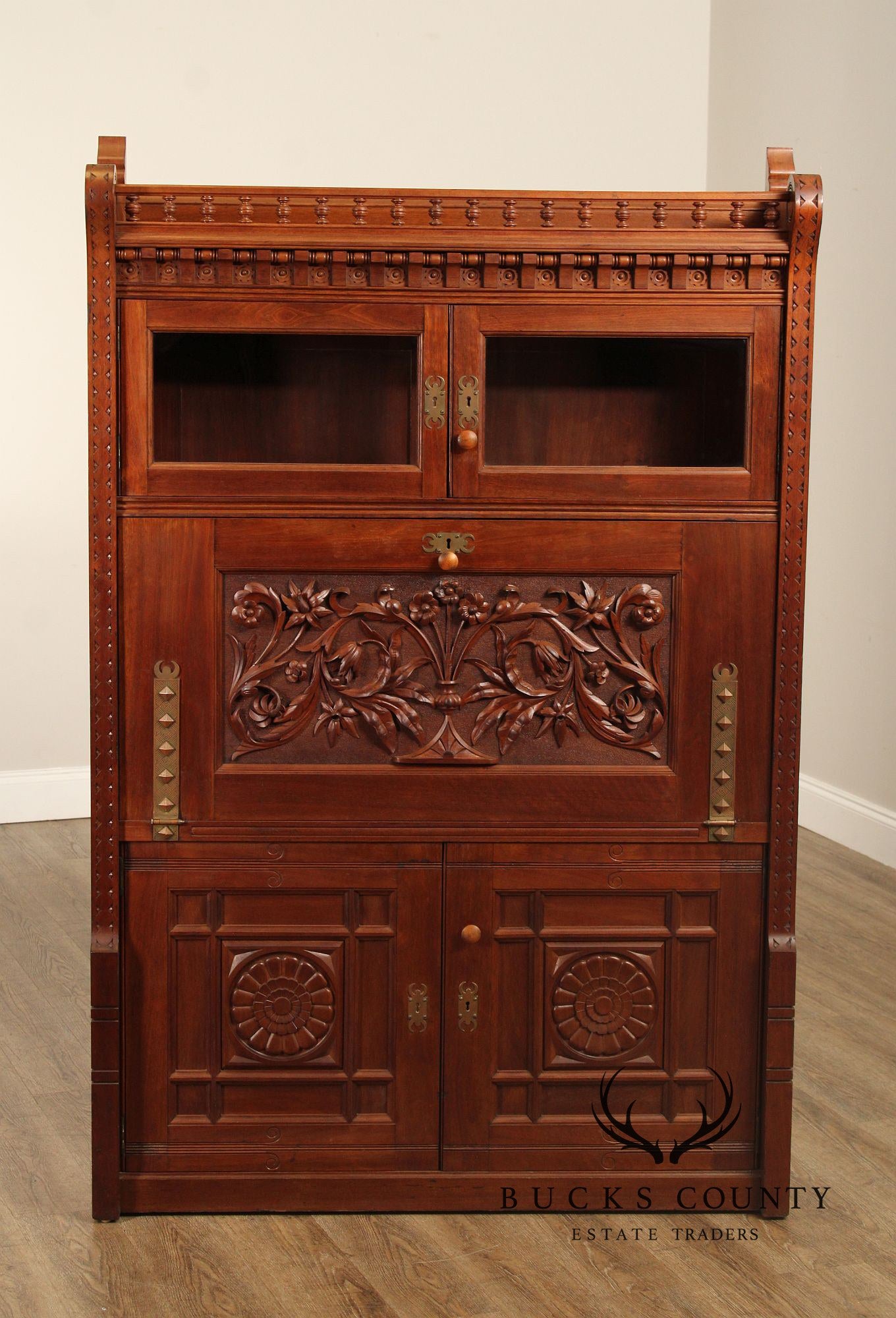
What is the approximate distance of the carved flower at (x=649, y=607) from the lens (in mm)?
2242

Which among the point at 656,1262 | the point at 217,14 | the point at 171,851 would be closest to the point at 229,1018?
the point at 171,851

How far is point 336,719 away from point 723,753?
0.65 meters

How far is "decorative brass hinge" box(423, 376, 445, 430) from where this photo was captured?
7.13ft

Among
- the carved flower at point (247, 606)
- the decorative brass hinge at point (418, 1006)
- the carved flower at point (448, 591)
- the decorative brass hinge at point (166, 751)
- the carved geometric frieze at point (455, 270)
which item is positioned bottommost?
the decorative brass hinge at point (418, 1006)

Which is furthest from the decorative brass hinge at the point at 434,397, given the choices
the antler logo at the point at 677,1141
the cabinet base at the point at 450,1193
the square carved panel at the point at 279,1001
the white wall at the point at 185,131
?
the white wall at the point at 185,131

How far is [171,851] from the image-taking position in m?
2.26

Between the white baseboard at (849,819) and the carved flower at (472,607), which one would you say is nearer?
the carved flower at (472,607)

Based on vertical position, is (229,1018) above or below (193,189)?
below

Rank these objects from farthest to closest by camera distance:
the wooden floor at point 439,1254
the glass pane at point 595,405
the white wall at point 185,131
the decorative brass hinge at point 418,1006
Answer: the white wall at point 185,131 → the glass pane at point 595,405 → the decorative brass hinge at point 418,1006 → the wooden floor at point 439,1254

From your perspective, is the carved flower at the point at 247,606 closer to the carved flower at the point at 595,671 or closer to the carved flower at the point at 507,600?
the carved flower at the point at 507,600

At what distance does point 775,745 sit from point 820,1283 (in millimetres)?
866

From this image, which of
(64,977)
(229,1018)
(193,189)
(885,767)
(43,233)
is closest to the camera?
(193,189)

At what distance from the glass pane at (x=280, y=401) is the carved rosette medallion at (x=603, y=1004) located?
3.09 feet

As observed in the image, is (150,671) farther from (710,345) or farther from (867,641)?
(867,641)
